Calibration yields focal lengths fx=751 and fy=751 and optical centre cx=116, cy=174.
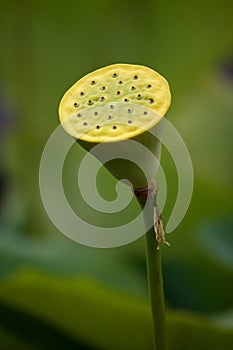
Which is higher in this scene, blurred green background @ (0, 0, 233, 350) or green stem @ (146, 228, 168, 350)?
green stem @ (146, 228, 168, 350)

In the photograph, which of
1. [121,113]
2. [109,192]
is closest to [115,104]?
[121,113]

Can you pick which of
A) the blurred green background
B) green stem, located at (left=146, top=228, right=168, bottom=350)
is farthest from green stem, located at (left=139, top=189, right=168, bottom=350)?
the blurred green background

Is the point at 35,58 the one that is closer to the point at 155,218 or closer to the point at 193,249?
the point at 193,249

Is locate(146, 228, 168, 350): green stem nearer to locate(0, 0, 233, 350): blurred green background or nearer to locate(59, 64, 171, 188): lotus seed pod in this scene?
locate(59, 64, 171, 188): lotus seed pod

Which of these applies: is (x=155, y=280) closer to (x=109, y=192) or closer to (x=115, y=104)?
(x=115, y=104)

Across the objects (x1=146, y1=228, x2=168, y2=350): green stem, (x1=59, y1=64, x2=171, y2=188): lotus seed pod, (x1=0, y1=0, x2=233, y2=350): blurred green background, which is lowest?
(x1=0, y1=0, x2=233, y2=350): blurred green background

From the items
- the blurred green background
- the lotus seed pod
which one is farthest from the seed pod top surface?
the blurred green background

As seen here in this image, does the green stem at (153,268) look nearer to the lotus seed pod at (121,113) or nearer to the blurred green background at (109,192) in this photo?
the lotus seed pod at (121,113)

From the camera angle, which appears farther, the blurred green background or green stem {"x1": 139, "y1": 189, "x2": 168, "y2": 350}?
the blurred green background

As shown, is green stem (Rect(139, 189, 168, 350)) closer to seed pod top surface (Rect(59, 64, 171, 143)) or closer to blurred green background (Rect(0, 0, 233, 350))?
seed pod top surface (Rect(59, 64, 171, 143))
